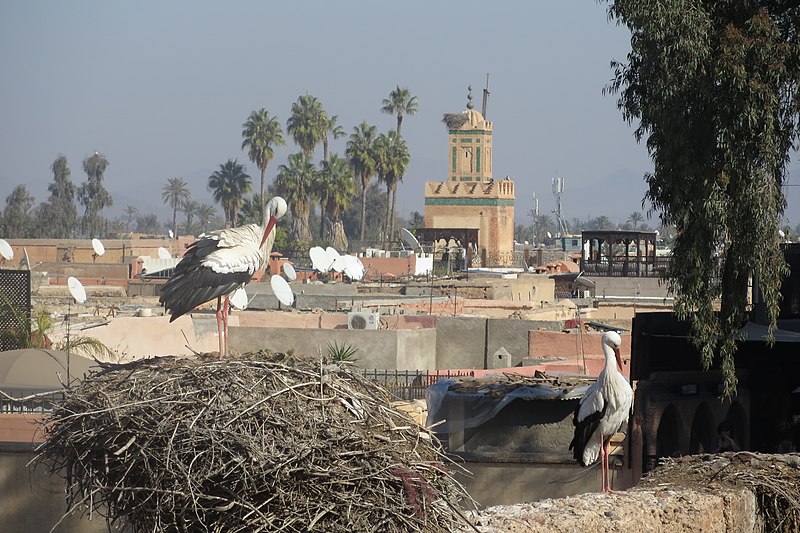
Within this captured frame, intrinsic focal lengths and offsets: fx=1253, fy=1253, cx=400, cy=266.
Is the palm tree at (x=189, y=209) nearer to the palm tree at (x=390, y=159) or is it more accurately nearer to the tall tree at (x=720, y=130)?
the palm tree at (x=390, y=159)

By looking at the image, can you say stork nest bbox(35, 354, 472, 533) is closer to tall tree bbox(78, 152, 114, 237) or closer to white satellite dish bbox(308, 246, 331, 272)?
white satellite dish bbox(308, 246, 331, 272)

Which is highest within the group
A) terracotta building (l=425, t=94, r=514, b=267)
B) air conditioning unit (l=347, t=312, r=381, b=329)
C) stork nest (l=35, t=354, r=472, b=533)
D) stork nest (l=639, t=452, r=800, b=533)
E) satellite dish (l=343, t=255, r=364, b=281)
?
terracotta building (l=425, t=94, r=514, b=267)

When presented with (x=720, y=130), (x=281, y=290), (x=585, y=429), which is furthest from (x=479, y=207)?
(x=585, y=429)

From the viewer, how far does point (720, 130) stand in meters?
12.7

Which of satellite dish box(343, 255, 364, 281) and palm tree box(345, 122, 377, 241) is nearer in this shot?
satellite dish box(343, 255, 364, 281)

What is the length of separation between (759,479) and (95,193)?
119599mm

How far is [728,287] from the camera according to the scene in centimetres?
1316

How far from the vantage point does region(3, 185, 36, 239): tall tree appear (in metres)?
98.9

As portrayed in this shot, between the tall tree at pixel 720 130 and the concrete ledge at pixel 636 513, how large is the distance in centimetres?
348

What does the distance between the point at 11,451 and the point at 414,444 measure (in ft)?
18.6

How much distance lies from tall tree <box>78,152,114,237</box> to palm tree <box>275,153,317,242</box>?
45994 mm

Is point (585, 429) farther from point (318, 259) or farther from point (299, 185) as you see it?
point (299, 185)

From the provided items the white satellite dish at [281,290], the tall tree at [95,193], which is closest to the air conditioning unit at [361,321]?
the white satellite dish at [281,290]

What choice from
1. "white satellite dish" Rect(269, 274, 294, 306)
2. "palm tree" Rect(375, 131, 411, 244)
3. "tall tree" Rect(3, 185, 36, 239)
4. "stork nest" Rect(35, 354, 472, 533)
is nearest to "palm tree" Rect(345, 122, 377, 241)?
"palm tree" Rect(375, 131, 411, 244)
